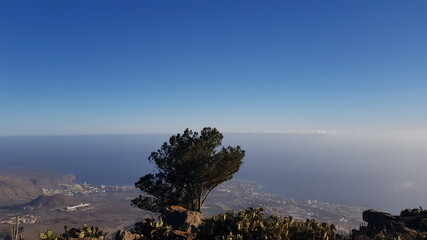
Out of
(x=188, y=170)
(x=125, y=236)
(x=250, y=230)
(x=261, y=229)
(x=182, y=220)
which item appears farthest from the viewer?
(x=188, y=170)

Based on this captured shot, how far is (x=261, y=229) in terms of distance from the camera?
33.6ft

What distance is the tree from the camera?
797 inches

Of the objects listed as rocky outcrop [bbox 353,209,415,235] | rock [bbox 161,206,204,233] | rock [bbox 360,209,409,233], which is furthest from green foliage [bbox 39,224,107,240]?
rock [bbox 360,209,409,233]

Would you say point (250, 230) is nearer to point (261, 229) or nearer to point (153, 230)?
point (261, 229)

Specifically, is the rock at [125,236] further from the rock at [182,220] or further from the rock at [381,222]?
the rock at [381,222]

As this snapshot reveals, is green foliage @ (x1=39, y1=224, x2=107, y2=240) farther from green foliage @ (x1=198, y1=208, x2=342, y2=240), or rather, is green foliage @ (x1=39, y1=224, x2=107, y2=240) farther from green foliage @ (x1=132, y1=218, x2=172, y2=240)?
green foliage @ (x1=198, y1=208, x2=342, y2=240)

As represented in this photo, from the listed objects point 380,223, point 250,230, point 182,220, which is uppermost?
point 250,230

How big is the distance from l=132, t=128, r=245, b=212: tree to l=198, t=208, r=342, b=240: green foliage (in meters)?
8.74

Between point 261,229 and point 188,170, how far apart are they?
1078cm

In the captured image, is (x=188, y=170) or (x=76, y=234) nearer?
(x=76, y=234)

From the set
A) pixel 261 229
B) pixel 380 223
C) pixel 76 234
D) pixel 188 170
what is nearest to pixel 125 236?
pixel 76 234

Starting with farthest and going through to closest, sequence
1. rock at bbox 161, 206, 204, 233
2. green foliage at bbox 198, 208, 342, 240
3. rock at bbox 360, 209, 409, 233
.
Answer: rock at bbox 161, 206, 204, 233 → rock at bbox 360, 209, 409, 233 → green foliage at bbox 198, 208, 342, 240

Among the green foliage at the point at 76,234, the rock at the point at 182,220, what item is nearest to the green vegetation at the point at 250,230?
the rock at the point at 182,220

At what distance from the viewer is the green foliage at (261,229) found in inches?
383
